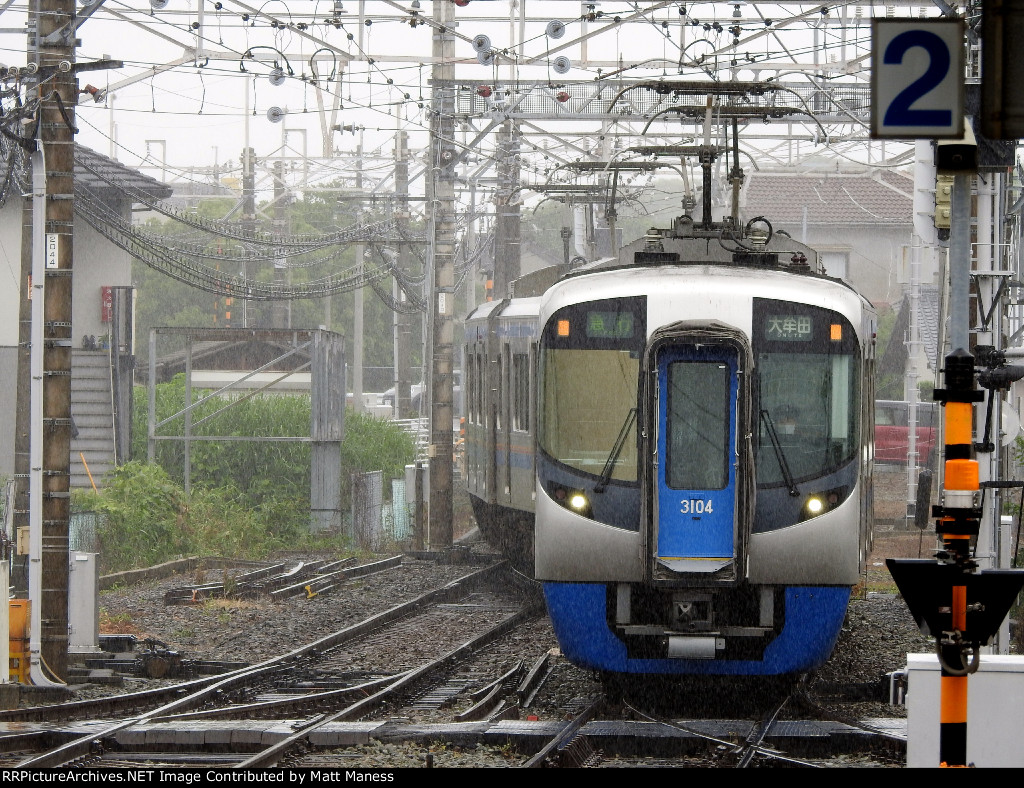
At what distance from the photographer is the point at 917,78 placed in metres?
6.06

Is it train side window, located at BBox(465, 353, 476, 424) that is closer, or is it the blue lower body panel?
the blue lower body panel

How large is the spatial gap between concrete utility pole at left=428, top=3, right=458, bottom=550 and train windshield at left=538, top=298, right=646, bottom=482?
1152cm

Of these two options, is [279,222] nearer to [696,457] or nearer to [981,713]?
[696,457]

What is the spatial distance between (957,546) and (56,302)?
8.82 metres

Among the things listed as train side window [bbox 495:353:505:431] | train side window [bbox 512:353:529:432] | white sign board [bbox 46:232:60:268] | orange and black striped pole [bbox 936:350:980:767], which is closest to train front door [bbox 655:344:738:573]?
orange and black striped pole [bbox 936:350:980:767]

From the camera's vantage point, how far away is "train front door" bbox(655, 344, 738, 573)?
33.2 feet

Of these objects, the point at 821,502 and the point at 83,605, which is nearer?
the point at 821,502

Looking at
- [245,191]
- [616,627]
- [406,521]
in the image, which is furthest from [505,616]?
[245,191]

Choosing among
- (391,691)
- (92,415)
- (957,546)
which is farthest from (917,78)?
(92,415)

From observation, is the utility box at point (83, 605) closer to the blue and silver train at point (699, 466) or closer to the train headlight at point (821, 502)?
the blue and silver train at point (699, 466)

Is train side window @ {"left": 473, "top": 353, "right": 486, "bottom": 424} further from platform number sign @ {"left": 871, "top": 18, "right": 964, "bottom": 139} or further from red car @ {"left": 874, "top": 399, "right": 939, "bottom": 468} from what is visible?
red car @ {"left": 874, "top": 399, "right": 939, "bottom": 468}

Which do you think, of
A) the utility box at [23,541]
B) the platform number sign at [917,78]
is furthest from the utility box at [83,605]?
the platform number sign at [917,78]
